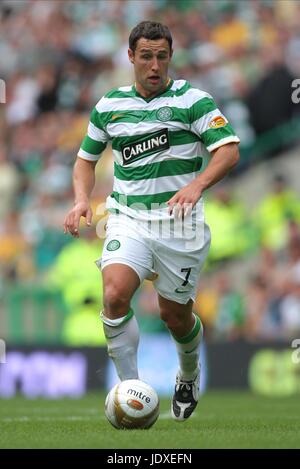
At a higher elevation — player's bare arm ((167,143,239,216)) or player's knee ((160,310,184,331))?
player's bare arm ((167,143,239,216))

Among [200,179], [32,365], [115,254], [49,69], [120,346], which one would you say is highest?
[200,179]

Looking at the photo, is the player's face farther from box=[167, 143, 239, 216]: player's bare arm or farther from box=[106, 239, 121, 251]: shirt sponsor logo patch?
box=[106, 239, 121, 251]: shirt sponsor logo patch

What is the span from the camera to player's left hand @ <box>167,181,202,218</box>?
6859 millimetres

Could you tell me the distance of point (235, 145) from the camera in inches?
284

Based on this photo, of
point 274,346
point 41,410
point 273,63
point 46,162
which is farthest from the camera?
point 46,162

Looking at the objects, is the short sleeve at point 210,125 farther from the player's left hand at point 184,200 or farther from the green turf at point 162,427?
Answer: the green turf at point 162,427

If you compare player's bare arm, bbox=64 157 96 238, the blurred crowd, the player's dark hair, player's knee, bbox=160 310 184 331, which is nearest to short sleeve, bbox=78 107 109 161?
player's bare arm, bbox=64 157 96 238

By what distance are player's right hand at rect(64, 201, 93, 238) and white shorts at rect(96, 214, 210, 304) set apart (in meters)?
0.20

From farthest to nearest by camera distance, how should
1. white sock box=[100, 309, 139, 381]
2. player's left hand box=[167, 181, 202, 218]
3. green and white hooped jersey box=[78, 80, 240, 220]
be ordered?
green and white hooped jersey box=[78, 80, 240, 220]
white sock box=[100, 309, 139, 381]
player's left hand box=[167, 181, 202, 218]

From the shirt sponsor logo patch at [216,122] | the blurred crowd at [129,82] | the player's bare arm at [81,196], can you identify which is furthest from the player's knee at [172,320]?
the blurred crowd at [129,82]

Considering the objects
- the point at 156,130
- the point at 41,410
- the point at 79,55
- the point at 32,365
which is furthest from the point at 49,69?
the point at 156,130

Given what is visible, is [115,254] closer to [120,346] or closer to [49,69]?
[120,346]

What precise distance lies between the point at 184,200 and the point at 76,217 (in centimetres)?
69

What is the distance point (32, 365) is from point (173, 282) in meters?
6.60
